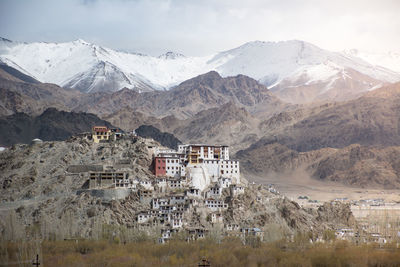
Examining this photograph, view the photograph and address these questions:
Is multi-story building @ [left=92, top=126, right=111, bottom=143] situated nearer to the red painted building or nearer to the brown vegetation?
the red painted building

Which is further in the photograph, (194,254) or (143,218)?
(143,218)

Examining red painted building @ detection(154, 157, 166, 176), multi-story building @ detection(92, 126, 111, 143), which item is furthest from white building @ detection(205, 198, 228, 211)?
multi-story building @ detection(92, 126, 111, 143)

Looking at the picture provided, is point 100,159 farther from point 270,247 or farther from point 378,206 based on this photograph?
point 378,206

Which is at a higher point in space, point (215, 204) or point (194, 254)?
point (215, 204)

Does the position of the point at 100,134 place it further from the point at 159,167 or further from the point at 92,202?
the point at 92,202

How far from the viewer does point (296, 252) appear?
7869cm

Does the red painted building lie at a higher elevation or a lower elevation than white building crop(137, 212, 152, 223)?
higher

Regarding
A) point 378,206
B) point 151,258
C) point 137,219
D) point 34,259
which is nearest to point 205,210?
point 137,219

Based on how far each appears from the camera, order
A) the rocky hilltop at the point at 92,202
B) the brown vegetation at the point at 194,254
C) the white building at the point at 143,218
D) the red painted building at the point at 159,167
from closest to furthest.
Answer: the brown vegetation at the point at 194,254 < the rocky hilltop at the point at 92,202 < the white building at the point at 143,218 < the red painted building at the point at 159,167

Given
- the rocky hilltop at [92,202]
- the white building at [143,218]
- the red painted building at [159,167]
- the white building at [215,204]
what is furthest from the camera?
the red painted building at [159,167]

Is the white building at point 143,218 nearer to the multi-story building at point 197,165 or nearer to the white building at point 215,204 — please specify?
the white building at point 215,204

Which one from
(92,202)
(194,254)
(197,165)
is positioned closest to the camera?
(194,254)

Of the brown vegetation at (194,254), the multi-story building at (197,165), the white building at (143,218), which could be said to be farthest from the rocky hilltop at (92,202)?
the brown vegetation at (194,254)

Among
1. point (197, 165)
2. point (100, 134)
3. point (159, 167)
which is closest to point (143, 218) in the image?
point (159, 167)
